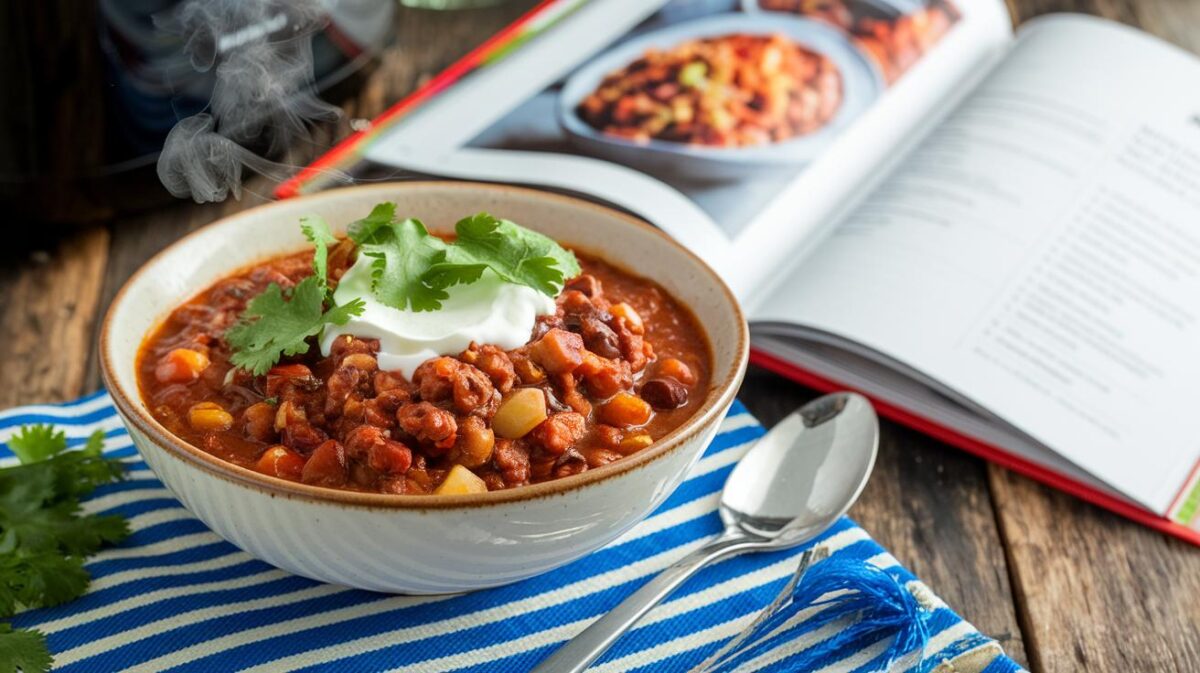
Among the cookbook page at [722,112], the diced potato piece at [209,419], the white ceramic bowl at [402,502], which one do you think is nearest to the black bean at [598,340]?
the white ceramic bowl at [402,502]

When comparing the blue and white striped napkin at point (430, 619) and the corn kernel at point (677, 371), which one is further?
the corn kernel at point (677, 371)

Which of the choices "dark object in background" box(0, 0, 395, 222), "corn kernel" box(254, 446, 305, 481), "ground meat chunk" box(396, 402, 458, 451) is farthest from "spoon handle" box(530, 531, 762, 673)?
"dark object in background" box(0, 0, 395, 222)

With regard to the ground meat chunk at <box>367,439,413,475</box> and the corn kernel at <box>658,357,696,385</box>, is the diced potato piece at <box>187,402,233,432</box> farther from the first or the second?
the corn kernel at <box>658,357,696,385</box>

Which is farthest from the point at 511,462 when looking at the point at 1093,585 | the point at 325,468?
the point at 1093,585

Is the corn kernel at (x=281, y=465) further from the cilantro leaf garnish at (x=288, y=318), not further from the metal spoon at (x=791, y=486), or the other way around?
the metal spoon at (x=791, y=486)

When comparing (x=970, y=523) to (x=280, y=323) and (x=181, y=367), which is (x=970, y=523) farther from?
(x=181, y=367)
